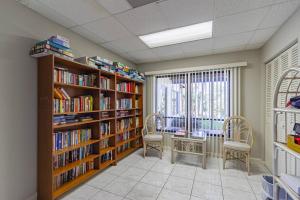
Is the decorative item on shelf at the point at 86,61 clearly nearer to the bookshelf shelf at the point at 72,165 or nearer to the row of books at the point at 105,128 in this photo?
the row of books at the point at 105,128

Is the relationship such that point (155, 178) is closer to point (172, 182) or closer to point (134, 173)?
point (172, 182)

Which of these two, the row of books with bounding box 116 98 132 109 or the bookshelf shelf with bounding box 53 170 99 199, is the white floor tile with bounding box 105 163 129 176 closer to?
the bookshelf shelf with bounding box 53 170 99 199

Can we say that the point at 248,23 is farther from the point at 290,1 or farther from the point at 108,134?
the point at 108,134

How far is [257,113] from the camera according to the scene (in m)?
3.12

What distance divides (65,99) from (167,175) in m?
2.11

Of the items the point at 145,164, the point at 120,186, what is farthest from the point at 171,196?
the point at 145,164

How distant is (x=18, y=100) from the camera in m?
1.71

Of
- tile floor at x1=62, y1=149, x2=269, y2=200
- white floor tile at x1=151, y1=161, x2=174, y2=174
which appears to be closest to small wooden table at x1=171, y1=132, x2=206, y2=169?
white floor tile at x1=151, y1=161, x2=174, y2=174

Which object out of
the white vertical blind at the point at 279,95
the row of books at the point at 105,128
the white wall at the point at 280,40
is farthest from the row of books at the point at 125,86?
the white wall at the point at 280,40

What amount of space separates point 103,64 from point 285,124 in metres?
2.77

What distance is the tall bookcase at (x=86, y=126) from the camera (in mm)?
1797

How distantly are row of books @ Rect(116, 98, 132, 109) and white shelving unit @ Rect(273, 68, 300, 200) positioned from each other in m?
2.66

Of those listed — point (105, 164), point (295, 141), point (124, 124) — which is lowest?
point (105, 164)

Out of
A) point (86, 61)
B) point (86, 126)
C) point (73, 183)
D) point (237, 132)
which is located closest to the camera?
point (73, 183)
